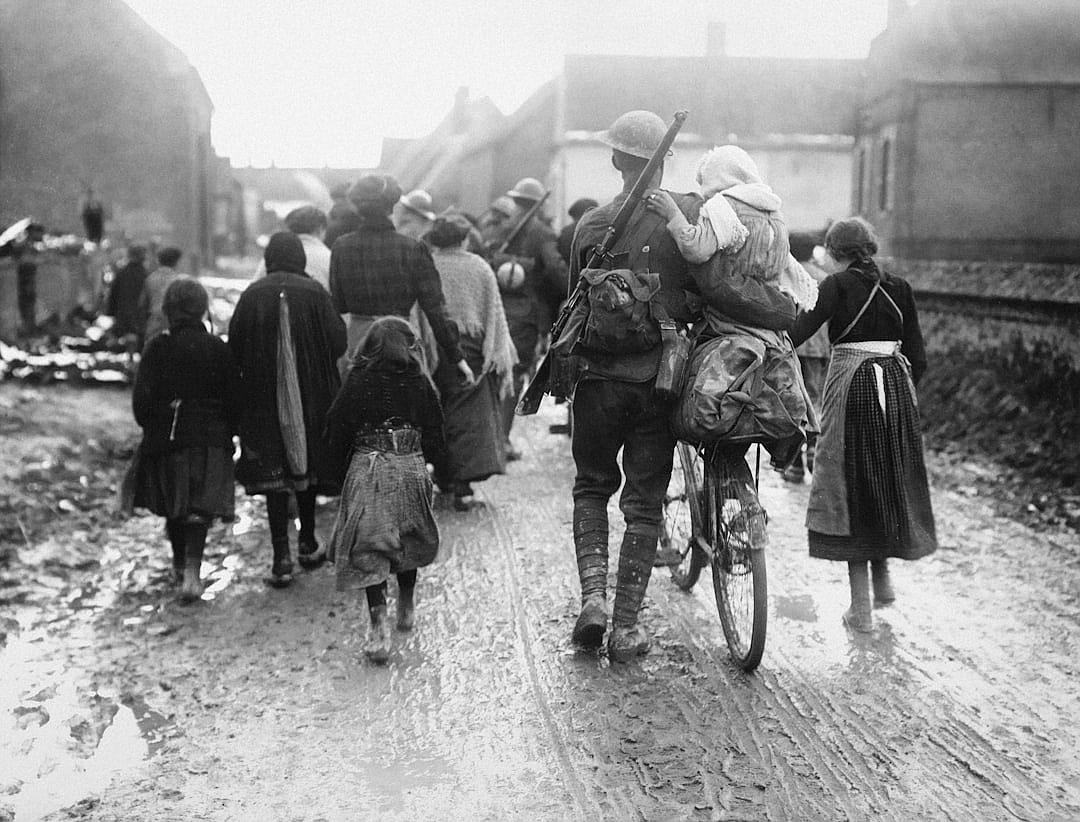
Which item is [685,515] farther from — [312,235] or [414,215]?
[414,215]

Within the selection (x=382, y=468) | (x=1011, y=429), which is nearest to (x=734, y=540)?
(x=382, y=468)

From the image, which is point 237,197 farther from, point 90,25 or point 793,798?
point 793,798

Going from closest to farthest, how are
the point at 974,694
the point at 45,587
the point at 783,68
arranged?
the point at 974,694
the point at 45,587
the point at 783,68

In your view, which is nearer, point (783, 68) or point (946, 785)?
point (946, 785)

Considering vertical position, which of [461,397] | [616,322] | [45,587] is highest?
[616,322]

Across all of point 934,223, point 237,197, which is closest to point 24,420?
point 934,223

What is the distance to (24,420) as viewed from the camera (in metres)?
11.4

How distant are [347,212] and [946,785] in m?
7.02

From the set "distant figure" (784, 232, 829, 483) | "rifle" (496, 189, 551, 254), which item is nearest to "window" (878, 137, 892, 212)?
"rifle" (496, 189, 551, 254)

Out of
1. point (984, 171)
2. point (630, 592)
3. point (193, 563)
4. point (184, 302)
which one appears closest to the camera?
point (630, 592)

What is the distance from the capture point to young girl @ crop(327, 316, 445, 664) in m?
5.68

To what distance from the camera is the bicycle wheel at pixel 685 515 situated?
595 cm

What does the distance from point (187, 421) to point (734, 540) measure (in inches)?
119

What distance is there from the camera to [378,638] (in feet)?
18.6
